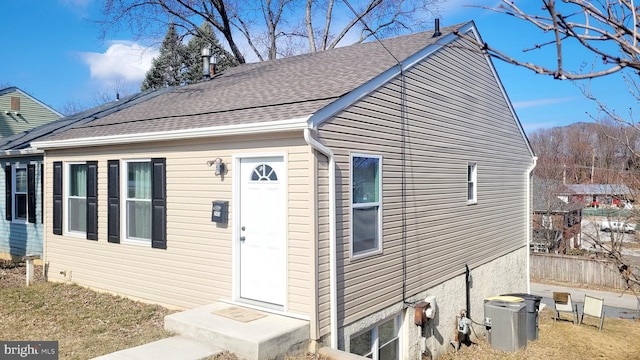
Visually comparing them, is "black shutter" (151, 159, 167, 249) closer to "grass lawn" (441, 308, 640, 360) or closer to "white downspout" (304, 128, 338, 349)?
"white downspout" (304, 128, 338, 349)

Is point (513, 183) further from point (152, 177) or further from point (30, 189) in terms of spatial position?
point (30, 189)

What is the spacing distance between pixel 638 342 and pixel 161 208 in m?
11.9

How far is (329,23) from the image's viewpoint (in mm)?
21641

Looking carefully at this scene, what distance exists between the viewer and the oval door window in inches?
240

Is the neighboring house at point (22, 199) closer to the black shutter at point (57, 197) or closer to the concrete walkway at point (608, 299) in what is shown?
the black shutter at point (57, 197)

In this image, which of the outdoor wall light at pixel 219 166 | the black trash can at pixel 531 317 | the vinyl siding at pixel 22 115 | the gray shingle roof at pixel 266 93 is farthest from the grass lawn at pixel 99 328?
the vinyl siding at pixel 22 115

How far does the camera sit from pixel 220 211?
645cm

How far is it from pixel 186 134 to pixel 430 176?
4.38 metres

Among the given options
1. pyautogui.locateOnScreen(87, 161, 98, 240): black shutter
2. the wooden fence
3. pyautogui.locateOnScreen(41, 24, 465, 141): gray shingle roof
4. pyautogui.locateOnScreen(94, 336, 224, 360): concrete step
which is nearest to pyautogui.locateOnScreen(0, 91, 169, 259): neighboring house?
pyautogui.locateOnScreen(41, 24, 465, 141): gray shingle roof

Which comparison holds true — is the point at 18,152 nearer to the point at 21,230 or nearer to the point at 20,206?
the point at 20,206

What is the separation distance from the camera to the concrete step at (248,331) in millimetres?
4949

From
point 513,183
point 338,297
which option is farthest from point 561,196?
point 338,297

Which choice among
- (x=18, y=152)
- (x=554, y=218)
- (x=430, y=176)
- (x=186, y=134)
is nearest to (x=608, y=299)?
(x=554, y=218)

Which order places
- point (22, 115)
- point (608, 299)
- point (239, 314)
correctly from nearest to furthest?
point (239, 314)
point (608, 299)
point (22, 115)
